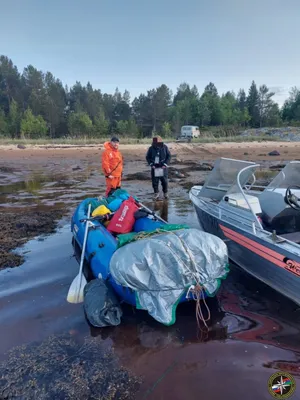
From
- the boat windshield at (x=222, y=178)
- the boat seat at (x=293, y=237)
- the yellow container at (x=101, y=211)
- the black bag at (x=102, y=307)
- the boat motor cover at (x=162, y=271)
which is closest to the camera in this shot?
the boat motor cover at (x=162, y=271)

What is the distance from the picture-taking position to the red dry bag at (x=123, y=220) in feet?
16.3

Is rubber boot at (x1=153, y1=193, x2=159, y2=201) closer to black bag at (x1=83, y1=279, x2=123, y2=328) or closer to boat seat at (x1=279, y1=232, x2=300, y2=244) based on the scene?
boat seat at (x1=279, y1=232, x2=300, y2=244)

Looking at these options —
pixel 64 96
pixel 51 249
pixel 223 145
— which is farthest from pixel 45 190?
pixel 64 96

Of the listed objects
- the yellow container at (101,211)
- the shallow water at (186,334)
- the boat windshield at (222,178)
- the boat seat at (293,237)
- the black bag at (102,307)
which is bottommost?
the shallow water at (186,334)

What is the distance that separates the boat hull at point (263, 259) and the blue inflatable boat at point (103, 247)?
38.7 inches

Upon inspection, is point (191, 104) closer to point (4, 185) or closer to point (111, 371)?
point (4, 185)

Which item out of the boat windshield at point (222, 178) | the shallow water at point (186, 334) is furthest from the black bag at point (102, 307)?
the boat windshield at point (222, 178)

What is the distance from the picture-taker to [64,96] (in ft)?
Answer: 182

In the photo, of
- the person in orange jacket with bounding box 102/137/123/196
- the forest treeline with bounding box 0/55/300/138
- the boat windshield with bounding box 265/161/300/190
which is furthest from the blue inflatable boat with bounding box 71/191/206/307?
the forest treeline with bounding box 0/55/300/138

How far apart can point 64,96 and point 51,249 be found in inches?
2161

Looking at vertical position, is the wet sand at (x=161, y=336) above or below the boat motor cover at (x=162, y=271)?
below

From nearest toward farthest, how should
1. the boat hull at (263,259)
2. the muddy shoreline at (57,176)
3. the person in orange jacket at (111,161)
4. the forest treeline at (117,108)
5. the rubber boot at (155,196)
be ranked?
the boat hull at (263,259)
the muddy shoreline at (57,176)
the person in orange jacket at (111,161)
the rubber boot at (155,196)
the forest treeline at (117,108)

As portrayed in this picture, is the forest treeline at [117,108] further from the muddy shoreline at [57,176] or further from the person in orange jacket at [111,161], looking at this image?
the person in orange jacket at [111,161]

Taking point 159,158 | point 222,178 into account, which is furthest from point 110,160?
point 222,178
